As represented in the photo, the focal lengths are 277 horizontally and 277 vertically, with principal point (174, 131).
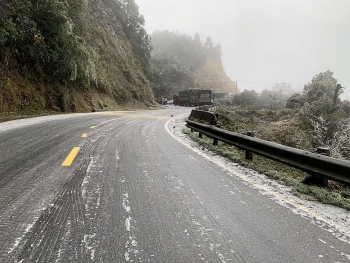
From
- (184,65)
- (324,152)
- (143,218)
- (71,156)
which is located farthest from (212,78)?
(143,218)

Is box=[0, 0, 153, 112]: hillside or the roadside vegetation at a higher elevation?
box=[0, 0, 153, 112]: hillside

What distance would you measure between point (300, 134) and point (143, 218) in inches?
777

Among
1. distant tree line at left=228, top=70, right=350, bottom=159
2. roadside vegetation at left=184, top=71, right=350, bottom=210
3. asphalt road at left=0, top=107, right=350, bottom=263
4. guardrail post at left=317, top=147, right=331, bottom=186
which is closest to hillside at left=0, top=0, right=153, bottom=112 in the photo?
roadside vegetation at left=184, top=71, right=350, bottom=210

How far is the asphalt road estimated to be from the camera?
2.39 m

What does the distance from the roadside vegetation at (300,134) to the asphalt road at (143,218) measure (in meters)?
0.94

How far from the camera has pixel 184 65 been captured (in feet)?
334

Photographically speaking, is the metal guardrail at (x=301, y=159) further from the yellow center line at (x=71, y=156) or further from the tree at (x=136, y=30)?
the tree at (x=136, y=30)

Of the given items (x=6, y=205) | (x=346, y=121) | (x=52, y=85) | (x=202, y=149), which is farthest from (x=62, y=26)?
(x=346, y=121)

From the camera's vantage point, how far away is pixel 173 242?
2568 millimetres

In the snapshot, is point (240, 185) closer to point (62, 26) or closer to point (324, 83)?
point (62, 26)

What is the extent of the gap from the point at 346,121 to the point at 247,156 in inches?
979

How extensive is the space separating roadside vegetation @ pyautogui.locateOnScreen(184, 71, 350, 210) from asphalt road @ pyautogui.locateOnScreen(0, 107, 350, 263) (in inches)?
36.9

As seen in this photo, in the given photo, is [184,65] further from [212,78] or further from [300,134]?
[300,134]

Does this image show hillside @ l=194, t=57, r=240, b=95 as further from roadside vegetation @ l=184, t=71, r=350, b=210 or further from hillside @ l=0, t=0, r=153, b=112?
hillside @ l=0, t=0, r=153, b=112
